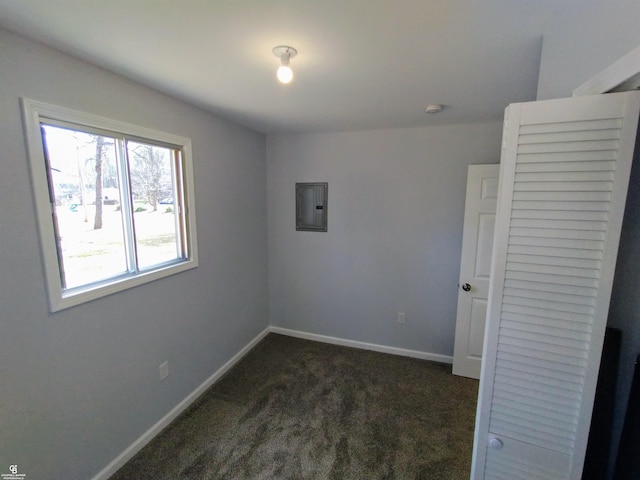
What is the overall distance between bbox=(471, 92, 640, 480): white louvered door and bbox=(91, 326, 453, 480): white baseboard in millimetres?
2049

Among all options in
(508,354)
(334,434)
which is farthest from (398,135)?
(334,434)

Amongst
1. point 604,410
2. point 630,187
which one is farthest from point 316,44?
point 604,410

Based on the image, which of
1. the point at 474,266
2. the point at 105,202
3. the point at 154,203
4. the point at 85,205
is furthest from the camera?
the point at 474,266

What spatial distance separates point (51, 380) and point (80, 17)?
1.69m

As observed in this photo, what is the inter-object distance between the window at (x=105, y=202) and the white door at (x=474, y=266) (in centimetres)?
245

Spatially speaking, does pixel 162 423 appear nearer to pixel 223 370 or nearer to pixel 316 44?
pixel 223 370

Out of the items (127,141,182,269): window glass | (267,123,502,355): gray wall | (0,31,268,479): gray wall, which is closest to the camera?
(0,31,268,479): gray wall

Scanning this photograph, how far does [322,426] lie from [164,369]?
4.15 feet

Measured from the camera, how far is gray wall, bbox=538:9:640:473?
2.80ft

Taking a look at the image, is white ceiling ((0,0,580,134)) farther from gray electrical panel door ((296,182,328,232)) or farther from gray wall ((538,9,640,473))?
gray electrical panel door ((296,182,328,232))

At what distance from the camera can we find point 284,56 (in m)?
1.33

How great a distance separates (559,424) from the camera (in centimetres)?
99

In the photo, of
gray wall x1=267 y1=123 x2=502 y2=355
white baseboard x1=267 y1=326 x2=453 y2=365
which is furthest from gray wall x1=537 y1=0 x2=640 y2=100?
white baseboard x1=267 y1=326 x2=453 y2=365

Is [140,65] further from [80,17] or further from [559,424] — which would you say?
[559,424]
